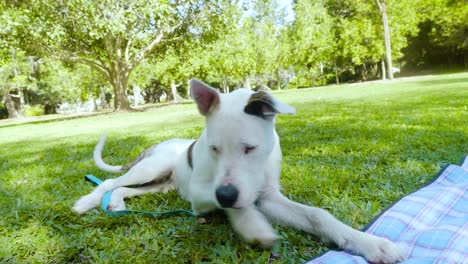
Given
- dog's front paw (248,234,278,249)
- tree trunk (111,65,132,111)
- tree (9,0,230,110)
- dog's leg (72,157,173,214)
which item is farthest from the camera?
tree trunk (111,65,132,111)

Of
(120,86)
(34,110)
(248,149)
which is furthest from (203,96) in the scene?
(34,110)

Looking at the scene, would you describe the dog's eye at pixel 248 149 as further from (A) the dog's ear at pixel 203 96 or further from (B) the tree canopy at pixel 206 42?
(B) the tree canopy at pixel 206 42

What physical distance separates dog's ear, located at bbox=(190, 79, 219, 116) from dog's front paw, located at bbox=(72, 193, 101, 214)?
5.45 feet

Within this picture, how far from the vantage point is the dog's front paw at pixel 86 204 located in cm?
335

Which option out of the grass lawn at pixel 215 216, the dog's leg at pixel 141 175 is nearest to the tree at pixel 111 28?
the grass lawn at pixel 215 216

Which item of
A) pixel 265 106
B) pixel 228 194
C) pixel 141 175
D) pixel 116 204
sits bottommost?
pixel 116 204

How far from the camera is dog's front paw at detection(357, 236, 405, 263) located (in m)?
2.08

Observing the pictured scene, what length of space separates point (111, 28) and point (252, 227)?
15.1m

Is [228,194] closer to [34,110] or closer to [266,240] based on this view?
[266,240]

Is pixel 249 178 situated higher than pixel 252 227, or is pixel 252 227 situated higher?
pixel 249 178

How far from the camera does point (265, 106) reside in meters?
2.47

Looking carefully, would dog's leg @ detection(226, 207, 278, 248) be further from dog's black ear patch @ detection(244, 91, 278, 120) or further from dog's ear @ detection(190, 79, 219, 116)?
dog's ear @ detection(190, 79, 219, 116)

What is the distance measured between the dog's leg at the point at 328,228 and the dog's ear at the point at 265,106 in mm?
694

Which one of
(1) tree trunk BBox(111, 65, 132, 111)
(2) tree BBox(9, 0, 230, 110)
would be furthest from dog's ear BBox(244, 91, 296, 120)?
(1) tree trunk BBox(111, 65, 132, 111)
